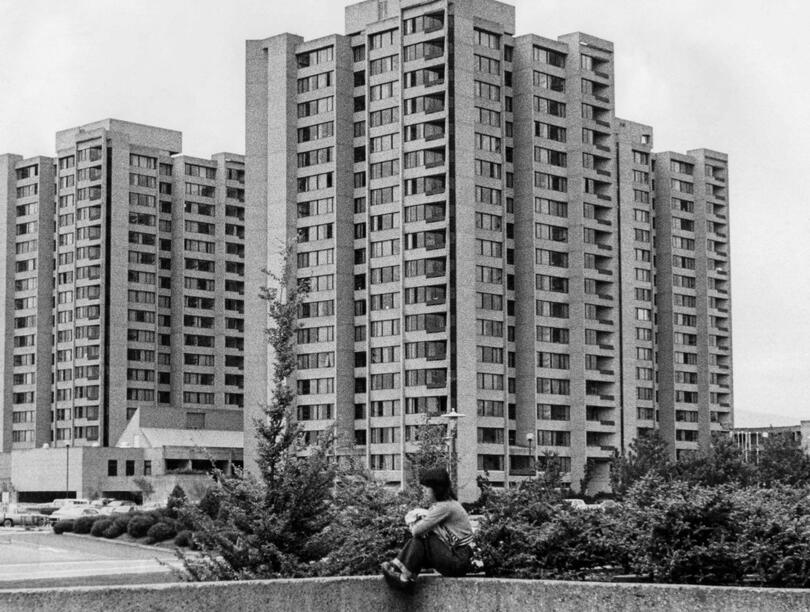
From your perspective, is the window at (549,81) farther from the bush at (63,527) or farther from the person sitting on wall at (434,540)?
the person sitting on wall at (434,540)

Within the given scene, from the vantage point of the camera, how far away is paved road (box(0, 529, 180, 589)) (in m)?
34.4

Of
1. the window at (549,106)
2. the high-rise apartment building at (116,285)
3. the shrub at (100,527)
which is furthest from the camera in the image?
the high-rise apartment building at (116,285)

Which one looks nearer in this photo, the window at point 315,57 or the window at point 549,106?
the window at point 549,106

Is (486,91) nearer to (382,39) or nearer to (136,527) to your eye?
(382,39)

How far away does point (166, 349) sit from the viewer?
152m

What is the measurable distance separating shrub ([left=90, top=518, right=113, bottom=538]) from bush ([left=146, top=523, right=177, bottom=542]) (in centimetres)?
586

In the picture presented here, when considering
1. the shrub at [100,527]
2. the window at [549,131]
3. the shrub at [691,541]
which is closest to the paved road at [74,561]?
the shrub at [100,527]

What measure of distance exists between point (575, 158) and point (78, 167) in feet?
199

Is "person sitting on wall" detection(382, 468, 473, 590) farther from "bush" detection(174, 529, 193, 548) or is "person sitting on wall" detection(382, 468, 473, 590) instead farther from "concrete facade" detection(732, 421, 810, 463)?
Answer: "concrete facade" detection(732, 421, 810, 463)

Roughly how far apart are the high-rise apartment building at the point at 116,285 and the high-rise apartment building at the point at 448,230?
34.1 meters

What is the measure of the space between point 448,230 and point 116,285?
178 ft

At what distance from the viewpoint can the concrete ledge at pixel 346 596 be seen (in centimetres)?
1266

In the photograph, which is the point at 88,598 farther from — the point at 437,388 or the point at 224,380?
the point at 224,380

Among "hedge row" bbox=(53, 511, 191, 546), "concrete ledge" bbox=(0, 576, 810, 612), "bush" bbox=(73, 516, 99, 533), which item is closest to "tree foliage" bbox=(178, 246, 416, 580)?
"concrete ledge" bbox=(0, 576, 810, 612)
